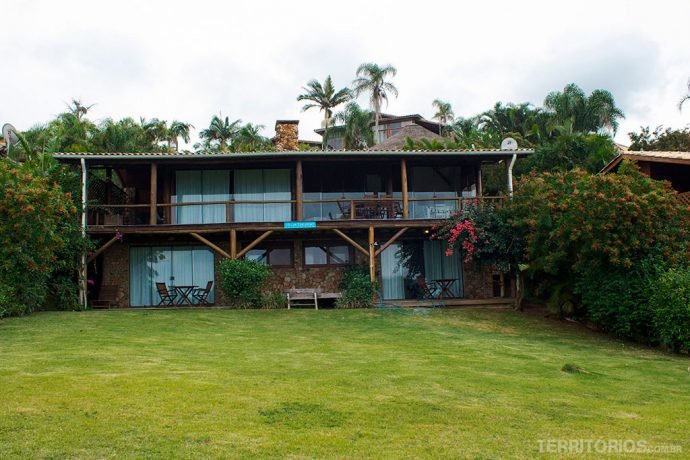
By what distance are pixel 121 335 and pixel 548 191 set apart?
32.6ft

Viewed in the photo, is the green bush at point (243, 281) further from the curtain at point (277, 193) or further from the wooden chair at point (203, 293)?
the curtain at point (277, 193)

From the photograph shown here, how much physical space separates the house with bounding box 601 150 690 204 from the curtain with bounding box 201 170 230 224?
11708 millimetres

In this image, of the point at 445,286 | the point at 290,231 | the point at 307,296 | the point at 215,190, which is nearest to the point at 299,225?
the point at 290,231

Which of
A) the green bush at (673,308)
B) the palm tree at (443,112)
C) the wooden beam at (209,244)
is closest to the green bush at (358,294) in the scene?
the wooden beam at (209,244)

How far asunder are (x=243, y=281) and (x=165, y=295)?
10.3 feet

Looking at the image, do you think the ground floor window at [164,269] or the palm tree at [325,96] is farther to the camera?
the palm tree at [325,96]

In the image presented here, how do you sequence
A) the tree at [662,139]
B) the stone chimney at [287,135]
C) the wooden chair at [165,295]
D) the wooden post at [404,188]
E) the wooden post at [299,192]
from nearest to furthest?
the wooden post at [299,192] < the wooden post at [404,188] < the wooden chair at [165,295] < the stone chimney at [287,135] < the tree at [662,139]

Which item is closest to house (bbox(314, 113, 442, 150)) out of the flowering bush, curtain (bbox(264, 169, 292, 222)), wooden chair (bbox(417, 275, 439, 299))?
curtain (bbox(264, 169, 292, 222))

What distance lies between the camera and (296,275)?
65.7 ft

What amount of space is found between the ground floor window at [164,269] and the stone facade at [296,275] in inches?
7.9

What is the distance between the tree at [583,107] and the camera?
35.6 metres

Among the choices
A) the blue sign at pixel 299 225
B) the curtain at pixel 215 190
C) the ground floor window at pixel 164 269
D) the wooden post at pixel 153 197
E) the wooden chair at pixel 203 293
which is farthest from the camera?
the ground floor window at pixel 164 269

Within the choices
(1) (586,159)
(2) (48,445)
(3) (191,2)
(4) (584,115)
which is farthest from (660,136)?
(2) (48,445)

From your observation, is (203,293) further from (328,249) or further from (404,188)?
(404,188)
